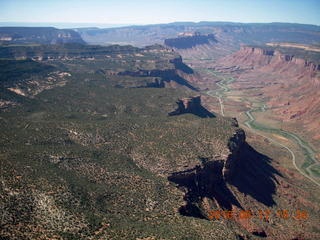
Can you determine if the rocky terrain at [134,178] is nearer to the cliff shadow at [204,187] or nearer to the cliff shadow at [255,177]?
the cliff shadow at [204,187]

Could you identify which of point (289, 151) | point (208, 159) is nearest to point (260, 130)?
point (289, 151)

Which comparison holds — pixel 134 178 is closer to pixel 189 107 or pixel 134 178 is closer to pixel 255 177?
pixel 255 177

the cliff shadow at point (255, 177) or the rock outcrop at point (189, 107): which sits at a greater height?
the rock outcrop at point (189, 107)

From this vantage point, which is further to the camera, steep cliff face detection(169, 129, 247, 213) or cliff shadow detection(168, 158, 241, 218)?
steep cliff face detection(169, 129, 247, 213)

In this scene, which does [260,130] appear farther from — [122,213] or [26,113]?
[122,213]

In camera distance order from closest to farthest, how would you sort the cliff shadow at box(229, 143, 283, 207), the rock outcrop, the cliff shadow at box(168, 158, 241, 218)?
the cliff shadow at box(168, 158, 241, 218), the cliff shadow at box(229, 143, 283, 207), the rock outcrop

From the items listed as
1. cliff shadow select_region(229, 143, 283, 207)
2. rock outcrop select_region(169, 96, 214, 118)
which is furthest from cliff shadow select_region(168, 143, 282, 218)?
rock outcrop select_region(169, 96, 214, 118)

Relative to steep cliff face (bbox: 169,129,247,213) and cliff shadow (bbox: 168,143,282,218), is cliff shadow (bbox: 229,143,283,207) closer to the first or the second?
cliff shadow (bbox: 168,143,282,218)

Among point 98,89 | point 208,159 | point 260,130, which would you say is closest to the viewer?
point 208,159

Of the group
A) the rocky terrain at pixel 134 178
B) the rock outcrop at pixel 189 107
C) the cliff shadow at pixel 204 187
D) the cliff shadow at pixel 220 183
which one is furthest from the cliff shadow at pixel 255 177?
the rock outcrop at pixel 189 107
